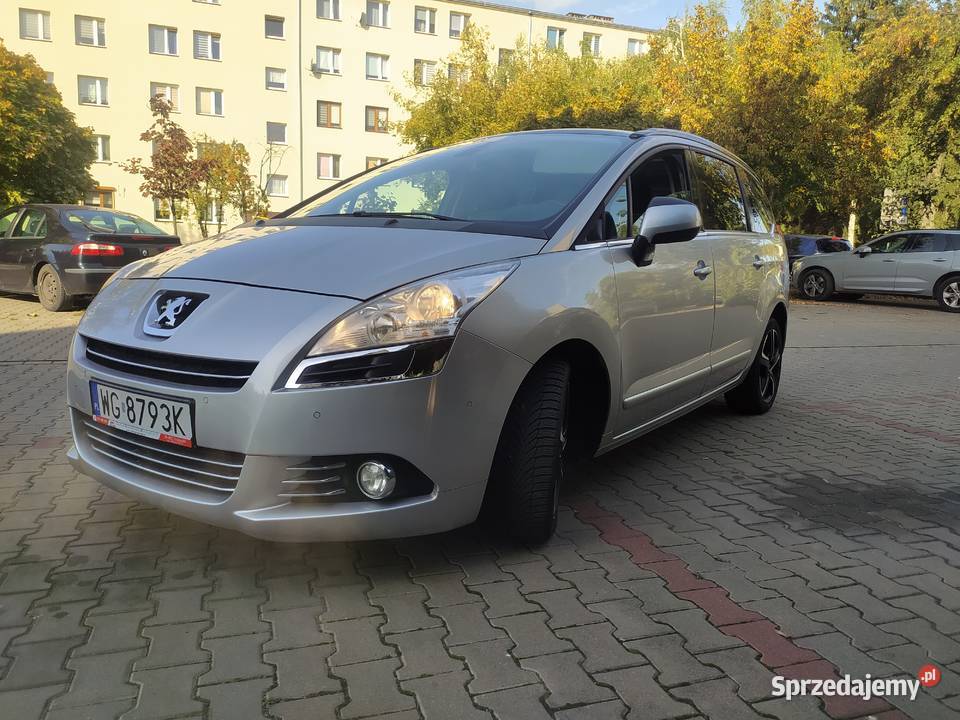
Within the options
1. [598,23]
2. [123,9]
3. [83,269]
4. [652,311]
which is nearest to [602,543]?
[652,311]

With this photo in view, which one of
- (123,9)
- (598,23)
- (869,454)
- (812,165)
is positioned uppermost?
(598,23)

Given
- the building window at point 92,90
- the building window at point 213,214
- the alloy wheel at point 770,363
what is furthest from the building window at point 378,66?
the alloy wheel at point 770,363

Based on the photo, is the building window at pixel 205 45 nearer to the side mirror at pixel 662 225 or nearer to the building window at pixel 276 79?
the building window at pixel 276 79

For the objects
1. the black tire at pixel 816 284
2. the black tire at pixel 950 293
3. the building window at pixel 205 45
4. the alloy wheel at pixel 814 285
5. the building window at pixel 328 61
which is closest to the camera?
the black tire at pixel 950 293

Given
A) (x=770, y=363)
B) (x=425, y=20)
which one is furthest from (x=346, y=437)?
(x=425, y=20)

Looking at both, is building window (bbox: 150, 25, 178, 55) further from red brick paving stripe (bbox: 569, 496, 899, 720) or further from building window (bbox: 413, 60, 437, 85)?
red brick paving stripe (bbox: 569, 496, 899, 720)

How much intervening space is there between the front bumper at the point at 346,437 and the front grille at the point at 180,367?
1.1 inches

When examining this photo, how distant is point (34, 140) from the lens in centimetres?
2184

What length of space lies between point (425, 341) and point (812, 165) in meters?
18.5

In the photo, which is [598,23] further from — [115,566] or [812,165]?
[115,566]

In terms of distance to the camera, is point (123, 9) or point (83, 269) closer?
point (83, 269)

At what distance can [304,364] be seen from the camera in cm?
237

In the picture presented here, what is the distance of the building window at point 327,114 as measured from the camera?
41031 millimetres

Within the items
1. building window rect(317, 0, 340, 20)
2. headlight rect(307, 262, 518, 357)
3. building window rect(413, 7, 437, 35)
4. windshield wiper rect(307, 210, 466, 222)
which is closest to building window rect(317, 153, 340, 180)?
building window rect(317, 0, 340, 20)
